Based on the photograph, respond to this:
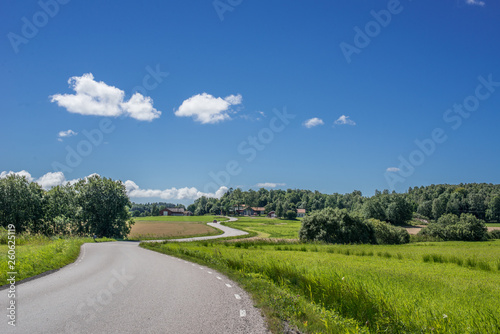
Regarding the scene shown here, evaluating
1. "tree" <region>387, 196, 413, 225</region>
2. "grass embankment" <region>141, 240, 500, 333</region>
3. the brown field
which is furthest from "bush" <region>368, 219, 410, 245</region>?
"tree" <region>387, 196, 413, 225</region>

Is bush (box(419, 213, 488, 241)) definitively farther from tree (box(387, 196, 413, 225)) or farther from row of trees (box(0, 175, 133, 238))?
row of trees (box(0, 175, 133, 238))

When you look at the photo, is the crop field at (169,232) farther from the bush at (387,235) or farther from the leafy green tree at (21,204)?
the bush at (387,235)

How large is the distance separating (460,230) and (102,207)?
6784 centimetres

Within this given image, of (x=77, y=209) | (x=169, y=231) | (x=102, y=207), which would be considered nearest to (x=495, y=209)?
(x=169, y=231)

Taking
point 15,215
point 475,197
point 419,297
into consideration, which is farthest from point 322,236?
point 475,197

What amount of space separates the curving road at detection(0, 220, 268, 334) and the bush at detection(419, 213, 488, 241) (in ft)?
196

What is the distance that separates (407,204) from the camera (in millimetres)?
118375

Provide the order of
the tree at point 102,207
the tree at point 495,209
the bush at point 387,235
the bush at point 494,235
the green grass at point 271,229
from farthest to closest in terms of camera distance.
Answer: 1. the tree at point 495,209
2. the green grass at point 271,229
3. the bush at point 494,235
4. the tree at point 102,207
5. the bush at point 387,235

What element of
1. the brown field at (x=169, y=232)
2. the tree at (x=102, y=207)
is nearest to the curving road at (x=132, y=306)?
the tree at (x=102, y=207)

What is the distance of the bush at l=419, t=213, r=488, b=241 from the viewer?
57178 mm

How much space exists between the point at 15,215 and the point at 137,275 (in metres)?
58.4

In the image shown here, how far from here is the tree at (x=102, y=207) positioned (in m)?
58.8

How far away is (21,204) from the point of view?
5934 centimetres

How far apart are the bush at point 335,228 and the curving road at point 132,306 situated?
37821 millimetres
